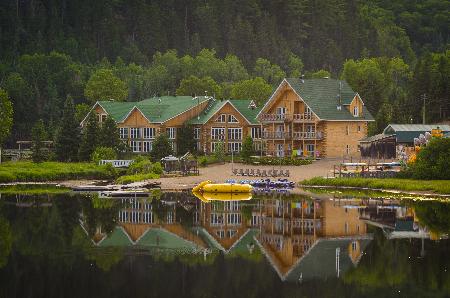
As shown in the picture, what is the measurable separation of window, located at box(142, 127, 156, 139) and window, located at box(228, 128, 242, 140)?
7778 millimetres

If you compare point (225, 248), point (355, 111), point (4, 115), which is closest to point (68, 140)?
point (4, 115)

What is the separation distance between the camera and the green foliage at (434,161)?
75.4m

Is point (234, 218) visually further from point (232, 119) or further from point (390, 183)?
point (232, 119)

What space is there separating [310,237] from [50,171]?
133 ft

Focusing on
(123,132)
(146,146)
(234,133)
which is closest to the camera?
(146,146)

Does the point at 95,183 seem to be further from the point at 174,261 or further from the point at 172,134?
the point at 174,261

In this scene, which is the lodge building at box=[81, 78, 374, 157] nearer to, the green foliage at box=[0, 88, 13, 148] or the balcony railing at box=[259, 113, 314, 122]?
the balcony railing at box=[259, 113, 314, 122]

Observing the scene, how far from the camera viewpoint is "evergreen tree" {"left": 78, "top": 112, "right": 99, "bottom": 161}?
102 metres

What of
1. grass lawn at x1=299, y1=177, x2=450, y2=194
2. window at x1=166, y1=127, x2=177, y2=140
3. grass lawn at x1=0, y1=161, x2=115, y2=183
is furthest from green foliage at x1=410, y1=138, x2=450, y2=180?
window at x1=166, y1=127, x2=177, y2=140

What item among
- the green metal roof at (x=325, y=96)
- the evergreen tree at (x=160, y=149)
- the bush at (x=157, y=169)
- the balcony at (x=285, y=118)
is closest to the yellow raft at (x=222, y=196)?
the bush at (x=157, y=169)

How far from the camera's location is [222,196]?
248ft

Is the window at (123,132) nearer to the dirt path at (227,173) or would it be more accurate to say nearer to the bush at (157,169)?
the dirt path at (227,173)

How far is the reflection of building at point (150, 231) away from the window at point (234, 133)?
147 feet

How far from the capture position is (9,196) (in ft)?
242
